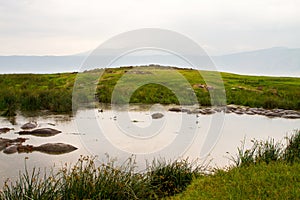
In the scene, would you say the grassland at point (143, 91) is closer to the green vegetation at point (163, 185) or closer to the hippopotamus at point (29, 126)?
the hippopotamus at point (29, 126)

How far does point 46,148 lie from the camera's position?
1239cm

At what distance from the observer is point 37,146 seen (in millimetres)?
12766

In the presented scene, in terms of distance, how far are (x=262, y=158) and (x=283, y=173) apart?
1.68 metres

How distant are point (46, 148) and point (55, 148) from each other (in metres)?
0.30

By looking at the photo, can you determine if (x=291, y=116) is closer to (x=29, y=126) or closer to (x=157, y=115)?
(x=157, y=115)

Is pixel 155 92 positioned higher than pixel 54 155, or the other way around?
pixel 155 92

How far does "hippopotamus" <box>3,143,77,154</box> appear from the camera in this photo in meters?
12.2

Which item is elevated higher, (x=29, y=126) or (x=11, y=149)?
(x=29, y=126)

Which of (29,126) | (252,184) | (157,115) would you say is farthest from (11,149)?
(157,115)

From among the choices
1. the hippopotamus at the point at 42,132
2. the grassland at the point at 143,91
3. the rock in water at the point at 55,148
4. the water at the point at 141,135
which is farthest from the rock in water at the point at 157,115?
the rock in water at the point at 55,148

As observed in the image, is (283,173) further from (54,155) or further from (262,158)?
(54,155)

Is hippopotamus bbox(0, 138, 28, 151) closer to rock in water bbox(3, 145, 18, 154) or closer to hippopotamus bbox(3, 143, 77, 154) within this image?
rock in water bbox(3, 145, 18, 154)

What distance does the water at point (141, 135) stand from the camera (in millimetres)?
11554

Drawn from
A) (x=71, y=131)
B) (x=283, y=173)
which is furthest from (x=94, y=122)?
(x=283, y=173)
